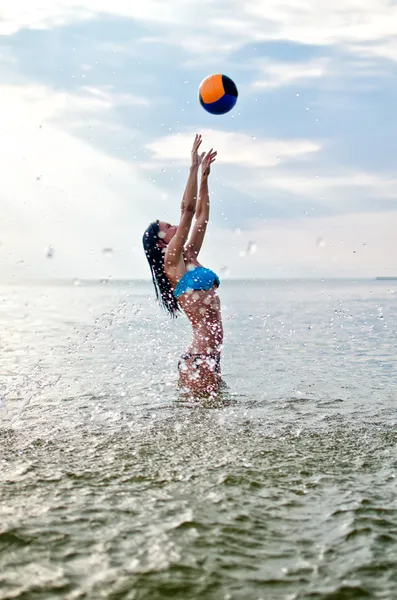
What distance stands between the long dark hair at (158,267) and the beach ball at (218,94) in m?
1.81

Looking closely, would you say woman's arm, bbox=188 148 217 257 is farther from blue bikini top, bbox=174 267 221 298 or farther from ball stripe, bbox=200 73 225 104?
ball stripe, bbox=200 73 225 104

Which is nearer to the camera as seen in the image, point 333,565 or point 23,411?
point 333,565

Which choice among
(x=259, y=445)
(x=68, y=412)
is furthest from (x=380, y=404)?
(x=68, y=412)

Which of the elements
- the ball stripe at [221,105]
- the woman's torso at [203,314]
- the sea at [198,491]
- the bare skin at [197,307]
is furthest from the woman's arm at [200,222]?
the sea at [198,491]

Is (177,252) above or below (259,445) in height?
above

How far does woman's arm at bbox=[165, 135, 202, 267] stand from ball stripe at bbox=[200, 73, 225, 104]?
70 cm

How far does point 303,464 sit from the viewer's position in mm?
5742

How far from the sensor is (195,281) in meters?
8.81

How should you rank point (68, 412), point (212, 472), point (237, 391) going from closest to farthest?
point (212, 472)
point (68, 412)
point (237, 391)

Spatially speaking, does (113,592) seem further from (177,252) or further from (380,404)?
(380,404)

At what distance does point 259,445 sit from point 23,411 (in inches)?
147

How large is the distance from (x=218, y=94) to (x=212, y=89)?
12 cm

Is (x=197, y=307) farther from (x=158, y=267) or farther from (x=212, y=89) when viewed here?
(x=212, y=89)

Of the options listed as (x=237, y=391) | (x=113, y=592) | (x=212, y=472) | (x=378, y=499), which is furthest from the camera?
(x=237, y=391)
